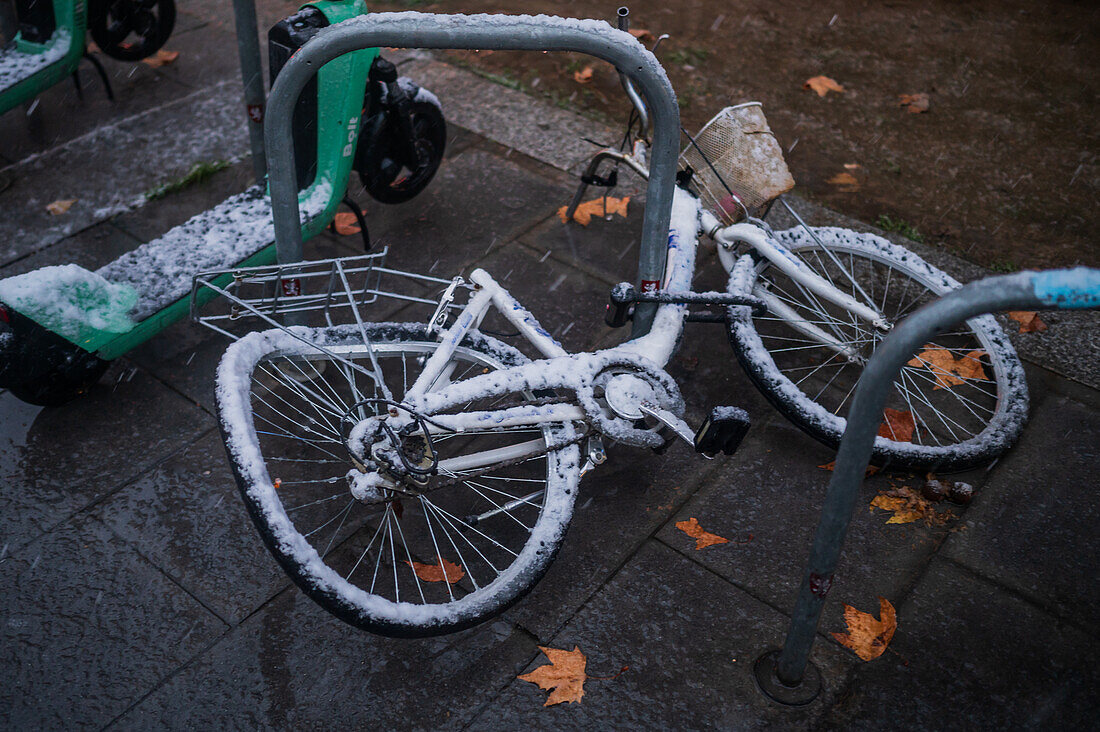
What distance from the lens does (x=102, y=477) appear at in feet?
10.8

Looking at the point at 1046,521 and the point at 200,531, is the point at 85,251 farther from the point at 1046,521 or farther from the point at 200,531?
the point at 1046,521

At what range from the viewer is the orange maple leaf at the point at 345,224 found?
4.54 meters

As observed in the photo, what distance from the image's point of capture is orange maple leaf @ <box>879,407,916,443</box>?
3.51m

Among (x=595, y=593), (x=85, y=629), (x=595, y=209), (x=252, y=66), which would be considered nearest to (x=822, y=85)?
(x=595, y=209)

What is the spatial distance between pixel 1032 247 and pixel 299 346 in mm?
3890

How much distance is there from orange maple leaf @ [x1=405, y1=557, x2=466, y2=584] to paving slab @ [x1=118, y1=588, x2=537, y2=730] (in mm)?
224

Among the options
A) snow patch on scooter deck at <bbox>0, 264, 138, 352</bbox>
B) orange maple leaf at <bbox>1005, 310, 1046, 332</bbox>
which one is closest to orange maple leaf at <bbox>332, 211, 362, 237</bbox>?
snow patch on scooter deck at <bbox>0, 264, 138, 352</bbox>

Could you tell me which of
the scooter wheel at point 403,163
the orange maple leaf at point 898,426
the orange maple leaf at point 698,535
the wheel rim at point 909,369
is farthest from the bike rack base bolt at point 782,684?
the scooter wheel at point 403,163

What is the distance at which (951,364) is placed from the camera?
3.80 m

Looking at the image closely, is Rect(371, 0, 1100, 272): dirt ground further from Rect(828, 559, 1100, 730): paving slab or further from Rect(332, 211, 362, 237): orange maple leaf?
Rect(828, 559, 1100, 730): paving slab

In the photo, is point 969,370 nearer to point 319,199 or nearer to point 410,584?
point 410,584

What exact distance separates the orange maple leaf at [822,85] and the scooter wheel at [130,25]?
4399mm

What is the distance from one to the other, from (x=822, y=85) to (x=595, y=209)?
2331mm

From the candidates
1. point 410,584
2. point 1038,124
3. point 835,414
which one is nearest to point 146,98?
point 410,584
